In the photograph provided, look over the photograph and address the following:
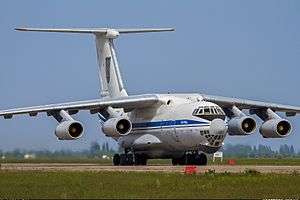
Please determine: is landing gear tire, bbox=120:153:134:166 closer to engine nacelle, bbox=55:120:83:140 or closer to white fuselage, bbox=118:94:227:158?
white fuselage, bbox=118:94:227:158

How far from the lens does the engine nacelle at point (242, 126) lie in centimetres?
4044

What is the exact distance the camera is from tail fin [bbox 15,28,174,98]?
47.9 m

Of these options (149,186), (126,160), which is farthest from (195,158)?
(149,186)

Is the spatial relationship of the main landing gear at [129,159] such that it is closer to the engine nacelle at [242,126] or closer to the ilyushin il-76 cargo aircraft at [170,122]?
the ilyushin il-76 cargo aircraft at [170,122]

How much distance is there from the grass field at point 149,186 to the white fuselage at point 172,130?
13.2m

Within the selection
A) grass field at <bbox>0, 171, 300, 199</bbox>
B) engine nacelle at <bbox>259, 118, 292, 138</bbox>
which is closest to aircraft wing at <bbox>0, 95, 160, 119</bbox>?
engine nacelle at <bbox>259, 118, 292, 138</bbox>

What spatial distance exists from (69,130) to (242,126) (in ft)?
28.5

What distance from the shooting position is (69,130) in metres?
39.2

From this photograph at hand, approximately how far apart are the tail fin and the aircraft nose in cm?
1012

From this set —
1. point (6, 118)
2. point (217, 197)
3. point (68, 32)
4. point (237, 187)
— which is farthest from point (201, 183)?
point (68, 32)

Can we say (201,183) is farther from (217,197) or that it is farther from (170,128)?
(170,128)

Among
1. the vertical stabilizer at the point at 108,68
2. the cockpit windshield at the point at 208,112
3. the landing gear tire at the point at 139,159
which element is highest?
the vertical stabilizer at the point at 108,68

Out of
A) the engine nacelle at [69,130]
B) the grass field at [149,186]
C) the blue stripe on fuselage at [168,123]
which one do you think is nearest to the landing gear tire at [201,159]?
the blue stripe on fuselage at [168,123]

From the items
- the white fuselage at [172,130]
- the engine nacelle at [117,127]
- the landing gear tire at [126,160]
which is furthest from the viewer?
the landing gear tire at [126,160]
